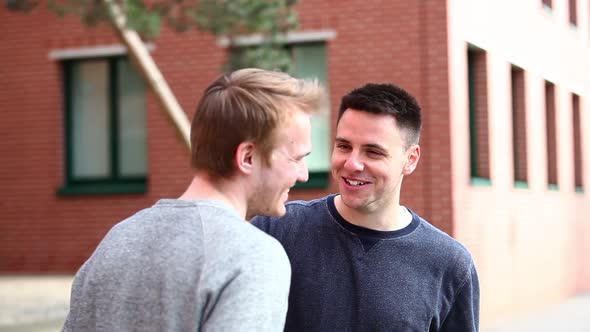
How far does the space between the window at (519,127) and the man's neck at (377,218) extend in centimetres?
1373

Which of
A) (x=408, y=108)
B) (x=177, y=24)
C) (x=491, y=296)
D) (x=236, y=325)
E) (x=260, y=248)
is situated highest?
(x=177, y=24)

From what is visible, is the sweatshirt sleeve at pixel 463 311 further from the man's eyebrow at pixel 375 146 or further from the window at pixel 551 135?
the window at pixel 551 135

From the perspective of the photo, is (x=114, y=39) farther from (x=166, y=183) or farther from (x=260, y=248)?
(x=260, y=248)

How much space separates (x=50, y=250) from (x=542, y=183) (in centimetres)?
753

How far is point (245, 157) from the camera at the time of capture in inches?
94.0

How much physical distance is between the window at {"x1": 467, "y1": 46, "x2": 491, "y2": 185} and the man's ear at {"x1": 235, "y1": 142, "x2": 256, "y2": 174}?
12.6 m

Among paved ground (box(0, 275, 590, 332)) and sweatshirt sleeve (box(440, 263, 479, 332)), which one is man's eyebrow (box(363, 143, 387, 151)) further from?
paved ground (box(0, 275, 590, 332))

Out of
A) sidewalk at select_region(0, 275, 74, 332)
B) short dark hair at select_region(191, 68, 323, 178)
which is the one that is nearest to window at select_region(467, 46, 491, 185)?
sidewalk at select_region(0, 275, 74, 332)

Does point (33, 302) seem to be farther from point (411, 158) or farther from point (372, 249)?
point (372, 249)

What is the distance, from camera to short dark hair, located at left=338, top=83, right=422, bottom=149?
11.9 ft

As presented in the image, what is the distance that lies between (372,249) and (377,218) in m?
0.12

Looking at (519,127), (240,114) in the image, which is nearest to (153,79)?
(519,127)

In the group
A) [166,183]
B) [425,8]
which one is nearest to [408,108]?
[425,8]

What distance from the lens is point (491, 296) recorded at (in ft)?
47.8
